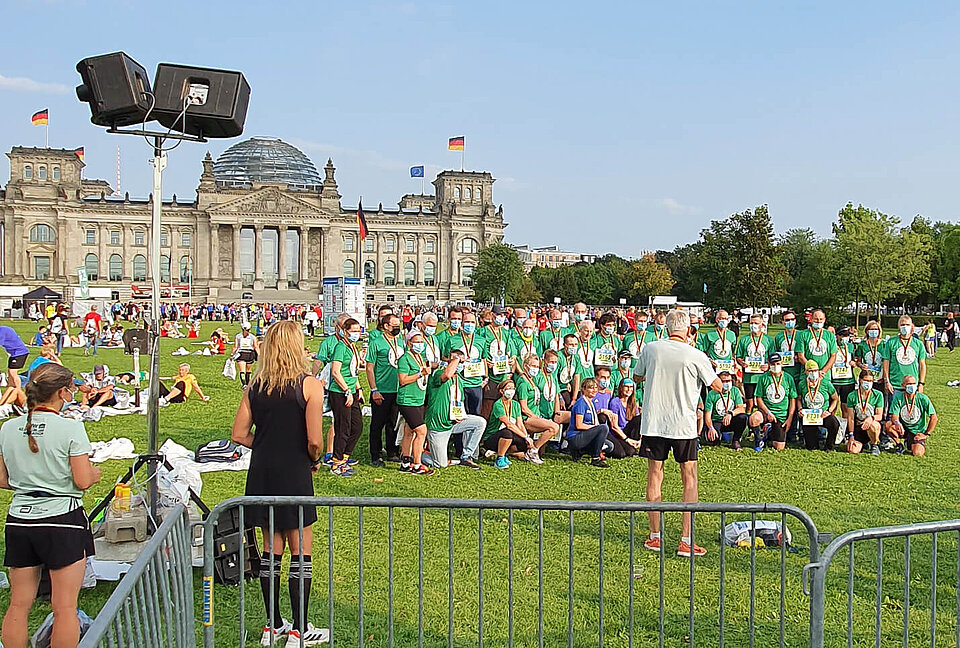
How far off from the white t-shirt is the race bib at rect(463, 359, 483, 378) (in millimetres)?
4229

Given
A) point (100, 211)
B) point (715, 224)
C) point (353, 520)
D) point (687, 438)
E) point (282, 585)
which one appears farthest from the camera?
point (100, 211)

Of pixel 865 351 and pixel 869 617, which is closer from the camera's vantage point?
pixel 869 617

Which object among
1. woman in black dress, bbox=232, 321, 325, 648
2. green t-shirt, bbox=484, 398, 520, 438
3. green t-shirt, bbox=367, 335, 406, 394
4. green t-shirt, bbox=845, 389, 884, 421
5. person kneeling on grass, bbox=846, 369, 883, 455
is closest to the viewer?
woman in black dress, bbox=232, 321, 325, 648

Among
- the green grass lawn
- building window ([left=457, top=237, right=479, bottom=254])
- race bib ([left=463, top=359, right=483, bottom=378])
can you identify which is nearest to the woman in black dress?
the green grass lawn

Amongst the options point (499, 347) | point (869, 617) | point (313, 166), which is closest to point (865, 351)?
point (499, 347)

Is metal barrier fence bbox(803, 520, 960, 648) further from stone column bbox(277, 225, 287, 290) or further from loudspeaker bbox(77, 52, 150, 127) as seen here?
stone column bbox(277, 225, 287, 290)

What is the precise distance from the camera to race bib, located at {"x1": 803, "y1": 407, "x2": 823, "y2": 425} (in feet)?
38.9

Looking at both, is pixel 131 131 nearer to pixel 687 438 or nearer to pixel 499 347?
pixel 687 438

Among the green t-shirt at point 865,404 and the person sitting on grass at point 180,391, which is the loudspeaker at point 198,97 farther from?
the person sitting on grass at point 180,391

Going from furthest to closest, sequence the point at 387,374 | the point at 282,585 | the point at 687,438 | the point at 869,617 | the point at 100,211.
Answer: the point at 100,211
the point at 387,374
the point at 687,438
the point at 282,585
the point at 869,617

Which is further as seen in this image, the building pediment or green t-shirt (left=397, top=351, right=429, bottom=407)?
the building pediment

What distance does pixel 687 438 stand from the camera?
279 inches

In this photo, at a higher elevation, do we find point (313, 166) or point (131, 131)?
point (313, 166)

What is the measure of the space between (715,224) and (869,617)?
49.3 metres
